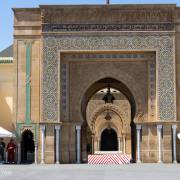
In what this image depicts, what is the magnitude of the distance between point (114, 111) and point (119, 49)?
1339 centimetres

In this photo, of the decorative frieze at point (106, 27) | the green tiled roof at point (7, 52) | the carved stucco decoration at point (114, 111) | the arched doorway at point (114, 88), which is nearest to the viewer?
the decorative frieze at point (106, 27)

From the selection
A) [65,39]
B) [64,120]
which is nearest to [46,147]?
[64,120]

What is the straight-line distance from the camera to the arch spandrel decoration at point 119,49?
604 inches

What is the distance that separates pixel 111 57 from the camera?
15812 mm

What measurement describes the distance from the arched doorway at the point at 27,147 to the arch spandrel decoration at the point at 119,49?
3.43 ft

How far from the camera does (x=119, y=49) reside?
15.5 m

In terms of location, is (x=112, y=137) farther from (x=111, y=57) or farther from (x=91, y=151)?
(x=111, y=57)

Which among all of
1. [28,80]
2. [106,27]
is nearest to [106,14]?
[106,27]

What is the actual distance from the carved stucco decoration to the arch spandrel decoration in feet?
41.2

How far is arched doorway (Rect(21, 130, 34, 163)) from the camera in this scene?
15.9 meters

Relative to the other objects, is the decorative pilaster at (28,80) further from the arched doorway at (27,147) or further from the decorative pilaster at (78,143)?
A: the decorative pilaster at (78,143)

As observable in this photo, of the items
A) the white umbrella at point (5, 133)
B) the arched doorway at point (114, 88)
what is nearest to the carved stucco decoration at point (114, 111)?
the arched doorway at point (114, 88)

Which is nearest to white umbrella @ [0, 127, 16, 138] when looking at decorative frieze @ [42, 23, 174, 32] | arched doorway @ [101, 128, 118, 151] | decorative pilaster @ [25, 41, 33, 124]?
decorative pilaster @ [25, 41, 33, 124]

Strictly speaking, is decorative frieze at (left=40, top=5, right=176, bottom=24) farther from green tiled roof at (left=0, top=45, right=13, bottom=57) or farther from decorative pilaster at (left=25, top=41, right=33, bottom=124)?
green tiled roof at (left=0, top=45, right=13, bottom=57)
